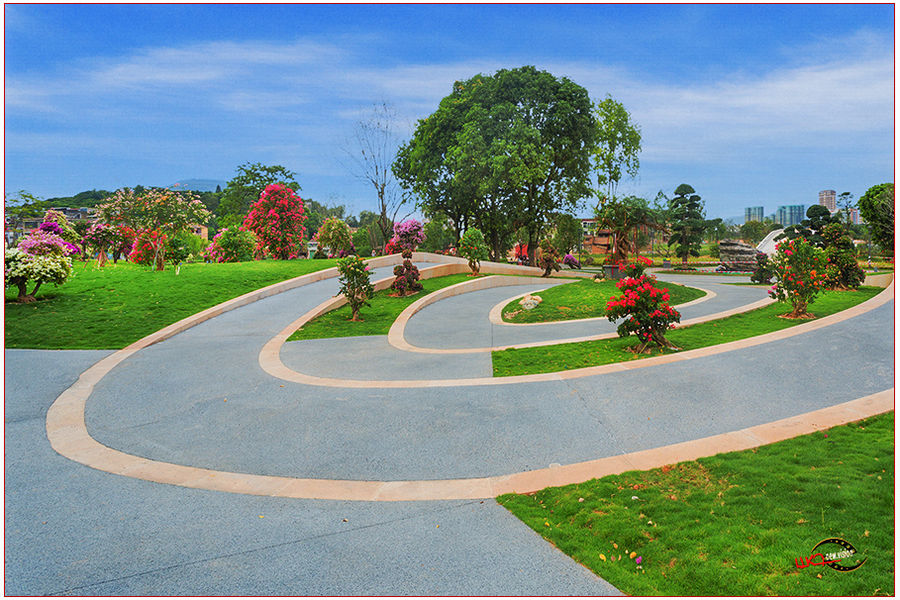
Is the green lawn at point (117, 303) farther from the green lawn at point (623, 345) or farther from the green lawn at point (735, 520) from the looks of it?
the green lawn at point (735, 520)

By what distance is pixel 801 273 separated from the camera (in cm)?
1303

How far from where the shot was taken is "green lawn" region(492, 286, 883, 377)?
30.6 ft

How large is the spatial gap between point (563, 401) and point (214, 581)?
4926 mm

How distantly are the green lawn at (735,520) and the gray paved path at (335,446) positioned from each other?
0.35 meters

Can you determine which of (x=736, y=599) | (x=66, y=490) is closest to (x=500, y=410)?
(x=736, y=599)

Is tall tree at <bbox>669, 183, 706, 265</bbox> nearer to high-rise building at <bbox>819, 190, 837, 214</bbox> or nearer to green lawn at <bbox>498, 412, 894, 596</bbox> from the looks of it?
high-rise building at <bbox>819, 190, 837, 214</bbox>

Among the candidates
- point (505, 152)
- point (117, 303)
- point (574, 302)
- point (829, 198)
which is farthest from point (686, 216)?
point (117, 303)

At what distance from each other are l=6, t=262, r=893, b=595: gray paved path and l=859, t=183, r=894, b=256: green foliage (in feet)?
38.2

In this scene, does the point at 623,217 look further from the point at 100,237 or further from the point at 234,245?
the point at 100,237

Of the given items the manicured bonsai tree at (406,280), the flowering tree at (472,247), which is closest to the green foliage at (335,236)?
the flowering tree at (472,247)

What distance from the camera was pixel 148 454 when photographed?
591 centimetres

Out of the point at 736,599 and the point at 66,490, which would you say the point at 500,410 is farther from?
the point at 66,490

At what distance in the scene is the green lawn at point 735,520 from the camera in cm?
346

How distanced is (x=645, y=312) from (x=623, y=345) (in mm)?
990
